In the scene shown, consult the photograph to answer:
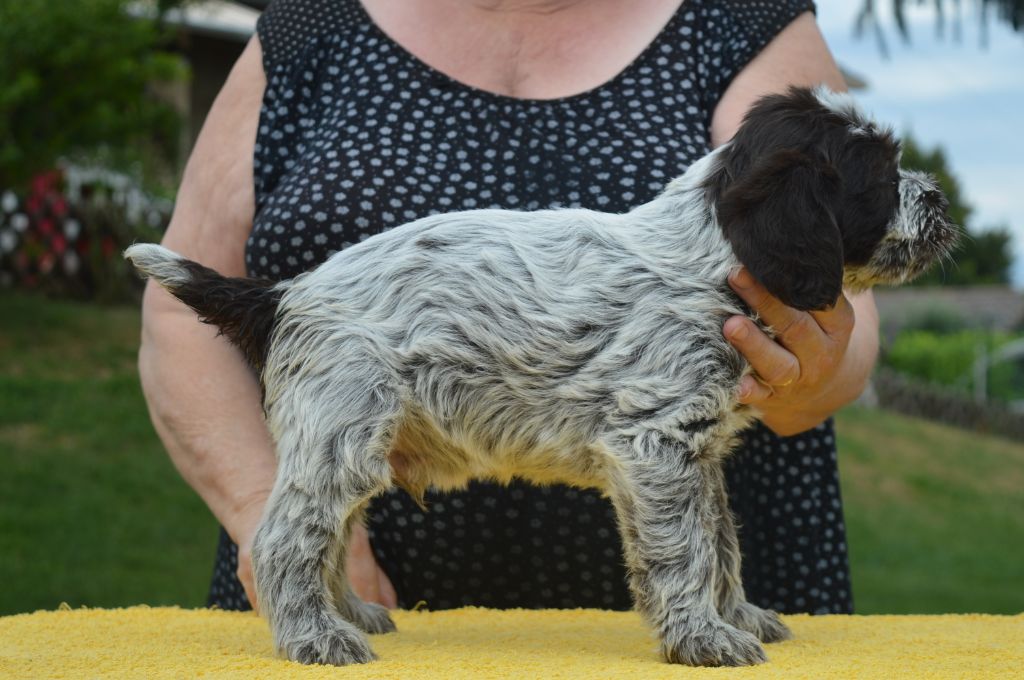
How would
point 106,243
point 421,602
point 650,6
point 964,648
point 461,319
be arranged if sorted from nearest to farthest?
point 461,319 < point 964,648 < point 421,602 < point 650,6 < point 106,243

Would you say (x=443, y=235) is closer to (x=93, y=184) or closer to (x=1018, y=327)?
(x=93, y=184)

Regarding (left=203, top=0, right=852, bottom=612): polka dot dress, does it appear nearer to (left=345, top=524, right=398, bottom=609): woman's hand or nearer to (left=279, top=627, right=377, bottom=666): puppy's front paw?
(left=345, top=524, right=398, bottom=609): woman's hand

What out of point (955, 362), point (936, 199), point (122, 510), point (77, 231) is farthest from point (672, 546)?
point (955, 362)

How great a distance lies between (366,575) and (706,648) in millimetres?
1265

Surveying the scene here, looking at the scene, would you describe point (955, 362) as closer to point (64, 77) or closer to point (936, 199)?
point (64, 77)

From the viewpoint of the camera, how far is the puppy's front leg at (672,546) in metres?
2.53

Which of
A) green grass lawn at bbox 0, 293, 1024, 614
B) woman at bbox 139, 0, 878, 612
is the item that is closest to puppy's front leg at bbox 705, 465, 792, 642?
woman at bbox 139, 0, 878, 612

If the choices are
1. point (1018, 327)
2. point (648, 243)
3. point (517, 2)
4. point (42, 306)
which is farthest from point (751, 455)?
point (1018, 327)

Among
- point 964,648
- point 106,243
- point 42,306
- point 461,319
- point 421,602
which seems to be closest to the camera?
point 461,319

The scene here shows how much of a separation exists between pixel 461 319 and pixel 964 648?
1.38m

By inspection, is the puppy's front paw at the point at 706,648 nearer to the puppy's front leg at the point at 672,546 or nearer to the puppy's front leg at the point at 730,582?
the puppy's front leg at the point at 672,546

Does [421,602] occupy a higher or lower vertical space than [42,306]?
higher

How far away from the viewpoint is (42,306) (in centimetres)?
1361

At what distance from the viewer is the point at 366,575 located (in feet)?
11.5
